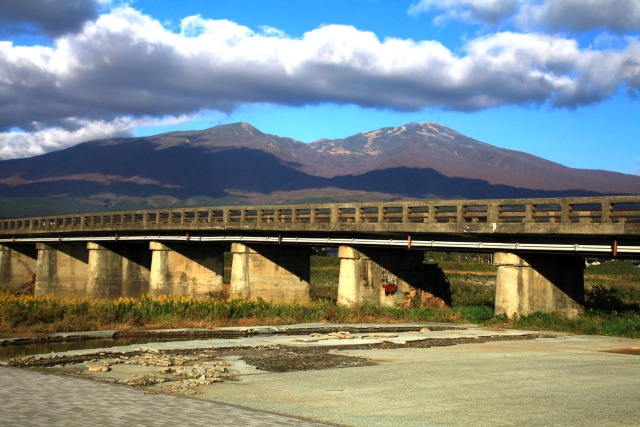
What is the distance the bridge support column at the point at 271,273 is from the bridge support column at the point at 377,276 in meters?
5.56

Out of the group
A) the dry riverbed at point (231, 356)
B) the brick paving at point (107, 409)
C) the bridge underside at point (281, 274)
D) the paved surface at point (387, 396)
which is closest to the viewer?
the brick paving at point (107, 409)

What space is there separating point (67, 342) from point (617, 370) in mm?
16170

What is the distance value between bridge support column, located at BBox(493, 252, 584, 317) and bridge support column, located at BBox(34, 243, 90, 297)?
3601 centimetres

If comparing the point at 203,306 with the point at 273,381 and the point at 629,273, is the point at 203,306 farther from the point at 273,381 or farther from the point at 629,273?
the point at 629,273

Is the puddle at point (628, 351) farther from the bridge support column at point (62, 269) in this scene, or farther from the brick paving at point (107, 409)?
the bridge support column at point (62, 269)

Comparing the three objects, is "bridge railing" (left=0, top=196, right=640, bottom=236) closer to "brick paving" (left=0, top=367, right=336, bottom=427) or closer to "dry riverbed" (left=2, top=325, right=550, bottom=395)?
"dry riverbed" (left=2, top=325, right=550, bottom=395)

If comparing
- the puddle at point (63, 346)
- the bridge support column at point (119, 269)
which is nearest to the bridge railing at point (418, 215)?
the bridge support column at point (119, 269)

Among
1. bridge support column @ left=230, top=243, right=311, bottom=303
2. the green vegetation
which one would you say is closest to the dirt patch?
the green vegetation

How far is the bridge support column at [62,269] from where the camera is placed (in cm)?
5597

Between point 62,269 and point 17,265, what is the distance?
11398 mm

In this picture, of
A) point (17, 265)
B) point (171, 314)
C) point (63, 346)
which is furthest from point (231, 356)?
point (17, 265)

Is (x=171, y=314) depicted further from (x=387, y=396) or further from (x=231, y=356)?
(x=387, y=396)

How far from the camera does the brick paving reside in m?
11.2

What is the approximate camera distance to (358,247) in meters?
34.0
